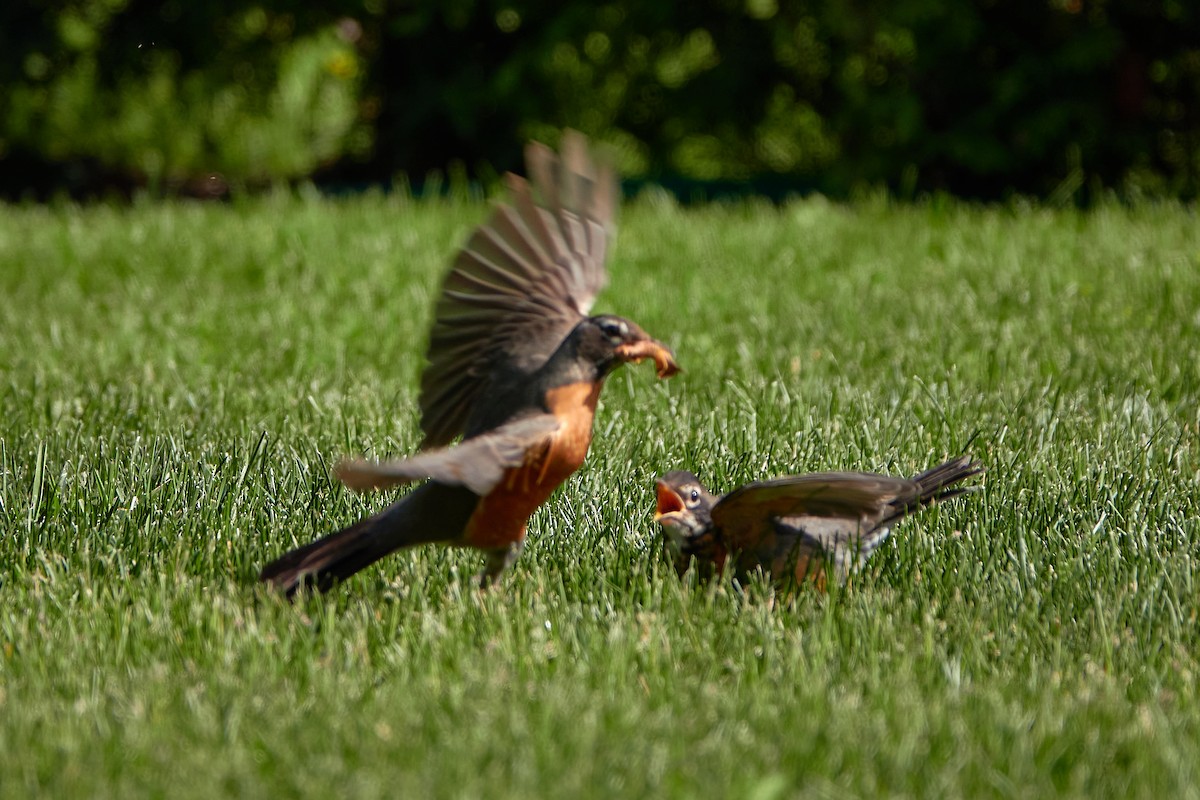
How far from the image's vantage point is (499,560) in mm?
2701

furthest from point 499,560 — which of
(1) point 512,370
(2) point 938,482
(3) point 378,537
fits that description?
(2) point 938,482

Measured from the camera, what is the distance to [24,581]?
2760mm

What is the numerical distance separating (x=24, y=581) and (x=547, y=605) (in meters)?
1.03

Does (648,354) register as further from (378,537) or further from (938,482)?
(938,482)

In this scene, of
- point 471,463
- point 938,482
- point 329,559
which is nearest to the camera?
point 471,463

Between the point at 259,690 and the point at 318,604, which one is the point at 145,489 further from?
the point at 259,690

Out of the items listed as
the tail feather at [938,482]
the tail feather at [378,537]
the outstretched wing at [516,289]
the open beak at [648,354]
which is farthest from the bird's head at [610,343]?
the tail feather at [938,482]

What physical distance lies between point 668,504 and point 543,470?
1.77 ft

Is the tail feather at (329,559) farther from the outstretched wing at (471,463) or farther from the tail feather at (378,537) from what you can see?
the outstretched wing at (471,463)

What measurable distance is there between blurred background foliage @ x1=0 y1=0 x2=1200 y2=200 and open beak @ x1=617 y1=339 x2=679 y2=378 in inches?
198

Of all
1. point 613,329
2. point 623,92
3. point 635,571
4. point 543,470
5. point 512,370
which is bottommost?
point 635,571

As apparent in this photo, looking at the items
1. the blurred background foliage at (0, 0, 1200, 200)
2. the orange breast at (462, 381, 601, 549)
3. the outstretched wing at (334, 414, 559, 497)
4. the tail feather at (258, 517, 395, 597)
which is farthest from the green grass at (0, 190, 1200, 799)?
the blurred background foliage at (0, 0, 1200, 200)

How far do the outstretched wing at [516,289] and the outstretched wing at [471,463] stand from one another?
0.72ft

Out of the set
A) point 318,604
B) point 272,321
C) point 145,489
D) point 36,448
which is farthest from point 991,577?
point 272,321
